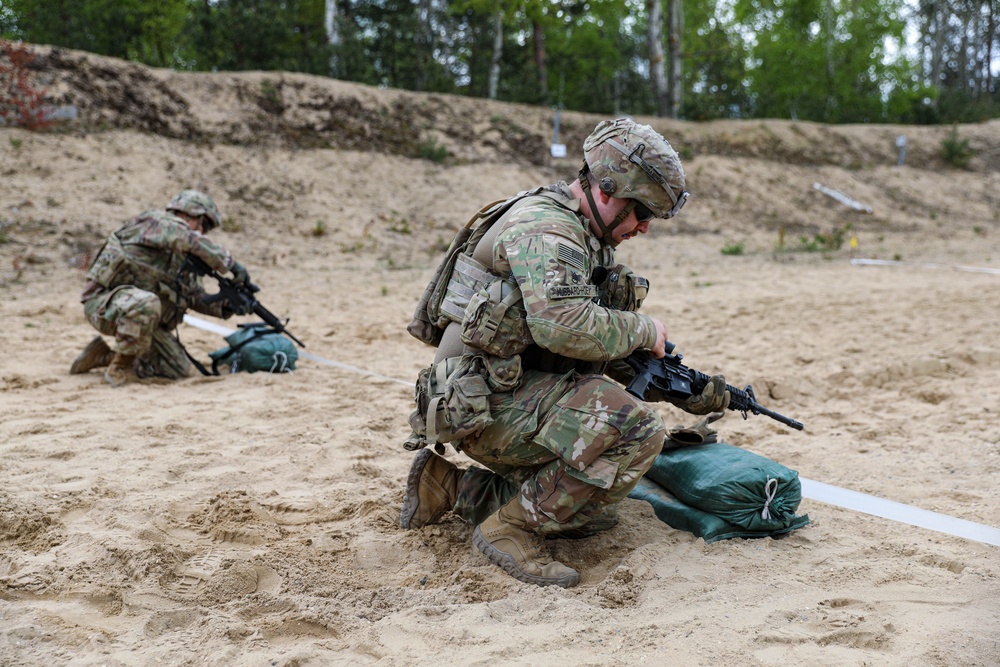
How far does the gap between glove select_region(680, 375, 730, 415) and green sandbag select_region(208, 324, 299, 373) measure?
3480 millimetres

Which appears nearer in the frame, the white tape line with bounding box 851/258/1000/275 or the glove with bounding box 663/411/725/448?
the glove with bounding box 663/411/725/448

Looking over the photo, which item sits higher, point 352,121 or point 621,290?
point 352,121

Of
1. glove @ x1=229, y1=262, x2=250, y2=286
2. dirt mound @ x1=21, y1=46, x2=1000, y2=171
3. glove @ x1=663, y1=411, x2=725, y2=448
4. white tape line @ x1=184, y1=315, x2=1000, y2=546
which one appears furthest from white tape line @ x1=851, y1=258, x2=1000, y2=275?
glove @ x1=229, y1=262, x2=250, y2=286

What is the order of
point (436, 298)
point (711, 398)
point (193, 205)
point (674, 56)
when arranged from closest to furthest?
point (436, 298)
point (711, 398)
point (193, 205)
point (674, 56)

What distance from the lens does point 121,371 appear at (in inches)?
225

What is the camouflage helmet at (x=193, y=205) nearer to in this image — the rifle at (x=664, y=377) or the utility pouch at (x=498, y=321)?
the utility pouch at (x=498, y=321)

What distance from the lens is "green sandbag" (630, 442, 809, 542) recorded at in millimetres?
3143

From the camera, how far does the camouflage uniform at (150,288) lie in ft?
18.5

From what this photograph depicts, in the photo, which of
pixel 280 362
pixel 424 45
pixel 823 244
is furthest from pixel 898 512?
pixel 424 45

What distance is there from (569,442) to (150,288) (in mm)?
4149

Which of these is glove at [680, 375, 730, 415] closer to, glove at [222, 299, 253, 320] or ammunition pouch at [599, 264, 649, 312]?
ammunition pouch at [599, 264, 649, 312]

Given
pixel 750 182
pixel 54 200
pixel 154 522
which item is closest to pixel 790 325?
pixel 154 522

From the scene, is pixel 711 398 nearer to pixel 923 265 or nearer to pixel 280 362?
pixel 280 362

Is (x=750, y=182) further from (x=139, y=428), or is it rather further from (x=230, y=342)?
(x=139, y=428)
